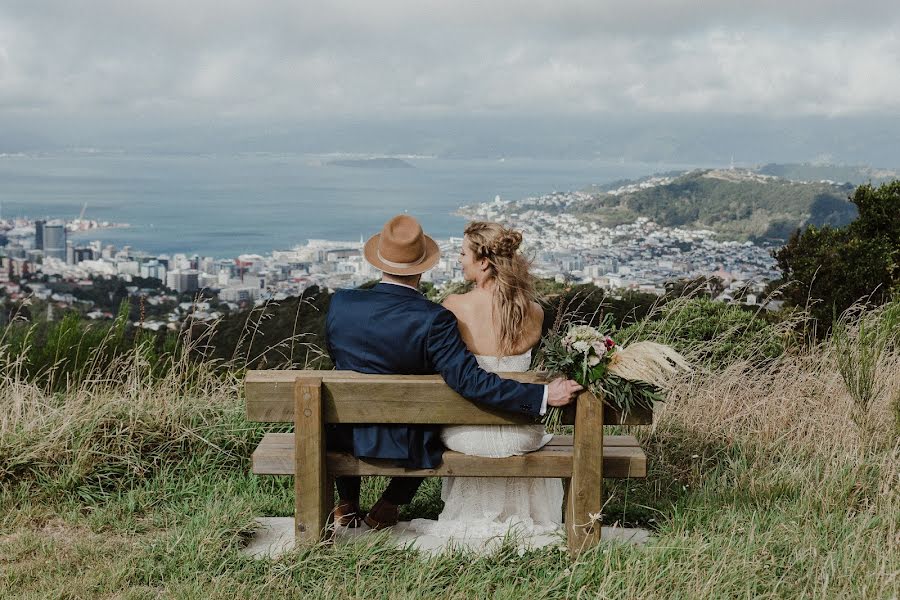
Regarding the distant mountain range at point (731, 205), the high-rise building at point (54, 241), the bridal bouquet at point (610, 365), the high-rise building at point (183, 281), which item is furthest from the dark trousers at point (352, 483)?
the high-rise building at point (54, 241)

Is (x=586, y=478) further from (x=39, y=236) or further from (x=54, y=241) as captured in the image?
(x=39, y=236)

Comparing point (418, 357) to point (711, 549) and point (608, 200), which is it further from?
point (608, 200)

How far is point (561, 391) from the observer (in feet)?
10.4

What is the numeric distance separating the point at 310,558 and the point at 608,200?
34.9 metres

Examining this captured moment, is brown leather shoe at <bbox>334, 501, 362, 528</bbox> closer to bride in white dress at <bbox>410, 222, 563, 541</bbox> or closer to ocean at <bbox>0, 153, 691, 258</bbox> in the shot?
bride in white dress at <bbox>410, 222, 563, 541</bbox>

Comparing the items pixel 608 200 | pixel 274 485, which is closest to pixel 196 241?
pixel 608 200

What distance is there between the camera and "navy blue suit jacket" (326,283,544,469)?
10.3 feet

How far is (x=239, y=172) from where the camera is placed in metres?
85.1

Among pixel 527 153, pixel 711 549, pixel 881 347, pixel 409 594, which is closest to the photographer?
pixel 409 594

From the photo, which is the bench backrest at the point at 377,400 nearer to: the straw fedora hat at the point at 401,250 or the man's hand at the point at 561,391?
the man's hand at the point at 561,391

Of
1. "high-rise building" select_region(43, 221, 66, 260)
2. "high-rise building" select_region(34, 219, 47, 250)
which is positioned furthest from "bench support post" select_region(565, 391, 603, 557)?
"high-rise building" select_region(34, 219, 47, 250)

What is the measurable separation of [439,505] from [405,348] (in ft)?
3.79

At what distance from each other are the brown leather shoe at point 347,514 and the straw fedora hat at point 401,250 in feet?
3.49

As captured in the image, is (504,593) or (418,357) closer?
(504,593)
